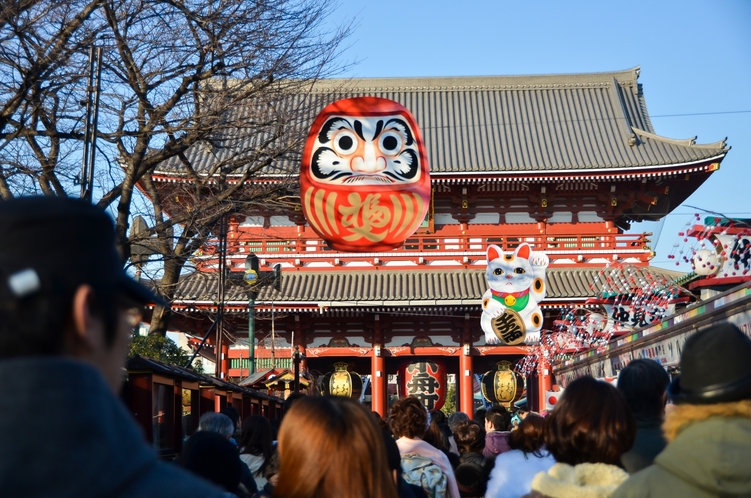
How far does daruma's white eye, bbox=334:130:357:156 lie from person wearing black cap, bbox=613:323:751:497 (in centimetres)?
546

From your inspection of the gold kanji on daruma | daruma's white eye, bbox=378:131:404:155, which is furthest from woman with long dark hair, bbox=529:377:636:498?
daruma's white eye, bbox=378:131:404:155

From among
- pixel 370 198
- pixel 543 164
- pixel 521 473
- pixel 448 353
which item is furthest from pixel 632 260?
pixel 521 473

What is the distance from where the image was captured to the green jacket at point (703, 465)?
2.16m

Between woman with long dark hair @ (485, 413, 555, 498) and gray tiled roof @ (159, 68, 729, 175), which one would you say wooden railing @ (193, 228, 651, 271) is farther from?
woman with long dark hair @ (485, 413, 555, 498)

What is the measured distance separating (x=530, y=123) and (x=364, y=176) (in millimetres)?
18326

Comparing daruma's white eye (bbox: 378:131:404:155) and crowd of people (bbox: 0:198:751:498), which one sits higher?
daruma's white eye (bbox: 378:131:404:155)

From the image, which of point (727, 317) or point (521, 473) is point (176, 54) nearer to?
point (727, 317)

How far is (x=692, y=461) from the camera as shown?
2.20m

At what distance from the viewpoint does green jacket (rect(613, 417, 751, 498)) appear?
216 cm

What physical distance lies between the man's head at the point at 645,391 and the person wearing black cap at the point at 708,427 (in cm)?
97

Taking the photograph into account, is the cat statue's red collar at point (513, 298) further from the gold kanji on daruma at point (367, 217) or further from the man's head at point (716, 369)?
the man's head at point (716, 369)

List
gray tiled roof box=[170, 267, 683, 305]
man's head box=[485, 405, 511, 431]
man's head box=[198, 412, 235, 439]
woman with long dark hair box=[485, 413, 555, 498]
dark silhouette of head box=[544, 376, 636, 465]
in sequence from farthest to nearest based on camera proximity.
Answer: gray tiled roof box=[170, 267, 683, 305]
man's head box=[485, 405, 511, 431]
man's head box=[198, 412, 235, 439]
woman with long dark hair box=[485, 413, 555, 498]
dark silhouette of head box=[544, 376, 636, 465]

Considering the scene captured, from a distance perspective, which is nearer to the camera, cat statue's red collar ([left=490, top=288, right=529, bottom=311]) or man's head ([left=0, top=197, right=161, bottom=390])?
man's head ([left=0, top=197, right=161, bottom=390])

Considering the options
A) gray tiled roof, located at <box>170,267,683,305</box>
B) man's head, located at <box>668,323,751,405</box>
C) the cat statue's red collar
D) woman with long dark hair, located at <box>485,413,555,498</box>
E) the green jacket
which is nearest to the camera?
the green jacket
